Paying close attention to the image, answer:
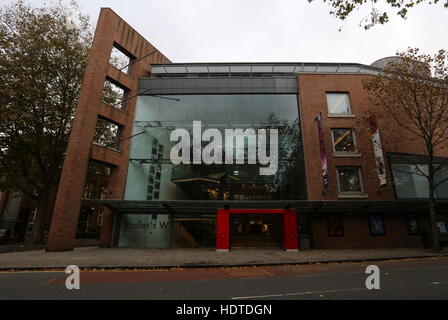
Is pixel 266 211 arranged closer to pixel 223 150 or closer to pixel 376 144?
pixel 223 150

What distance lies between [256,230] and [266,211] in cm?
242

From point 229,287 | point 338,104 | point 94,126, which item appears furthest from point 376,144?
point 94,126

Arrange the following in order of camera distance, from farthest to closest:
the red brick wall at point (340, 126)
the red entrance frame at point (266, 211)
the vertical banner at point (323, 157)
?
the red brick wall at point (340, 126)
the vertical banner at point (323, 157)
the red entrance frame at point (266, 211)

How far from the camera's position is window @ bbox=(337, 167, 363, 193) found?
18.0 meters

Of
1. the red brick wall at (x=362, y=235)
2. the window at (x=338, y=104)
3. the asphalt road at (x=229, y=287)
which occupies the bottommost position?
the asphalt road at (x=229, y=287)

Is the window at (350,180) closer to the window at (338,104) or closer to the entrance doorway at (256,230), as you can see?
the window at (338,104)

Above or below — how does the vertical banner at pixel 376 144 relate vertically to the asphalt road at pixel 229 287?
above

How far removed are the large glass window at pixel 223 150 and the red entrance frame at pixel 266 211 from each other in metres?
1.82

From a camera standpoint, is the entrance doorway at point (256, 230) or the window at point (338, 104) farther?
the window at point (338, 104)

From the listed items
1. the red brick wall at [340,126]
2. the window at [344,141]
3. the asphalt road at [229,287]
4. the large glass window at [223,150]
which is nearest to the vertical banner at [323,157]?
the red brick wall at [340,126]

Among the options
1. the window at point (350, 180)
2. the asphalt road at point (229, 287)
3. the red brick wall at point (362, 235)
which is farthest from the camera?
the window at point (350, 180)

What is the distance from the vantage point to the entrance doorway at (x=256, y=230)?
56.4 feet

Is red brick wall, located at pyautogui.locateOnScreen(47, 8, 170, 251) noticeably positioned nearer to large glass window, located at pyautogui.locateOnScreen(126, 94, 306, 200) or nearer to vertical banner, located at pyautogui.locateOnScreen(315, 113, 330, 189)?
large glass window, located at pyautogui.locateOnScreen(126, 94, 306, 200)
